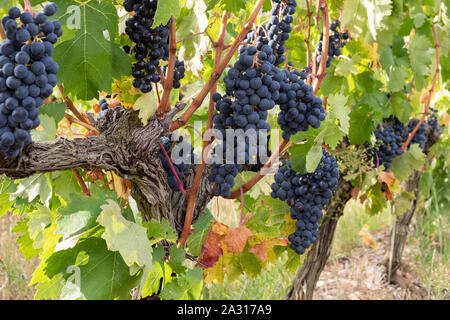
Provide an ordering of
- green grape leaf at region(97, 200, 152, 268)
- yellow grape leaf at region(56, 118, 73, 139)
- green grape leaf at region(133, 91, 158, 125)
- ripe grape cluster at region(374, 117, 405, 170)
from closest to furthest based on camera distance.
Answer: green grape leaf at region(97, 200, 152, 268) → green grape leaf at region(133, 91, 158, 125) → yellow grape leaf at region(56, 118, 73, 139) → ripe grape cluster at region(374, 117, 405, 170)

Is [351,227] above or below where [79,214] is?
below

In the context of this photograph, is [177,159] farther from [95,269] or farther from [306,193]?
[306,193]

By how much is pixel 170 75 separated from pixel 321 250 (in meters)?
2.02

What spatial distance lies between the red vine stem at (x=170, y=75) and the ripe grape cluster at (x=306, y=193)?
0.64 metres

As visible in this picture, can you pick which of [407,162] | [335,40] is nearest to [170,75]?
[335,40]

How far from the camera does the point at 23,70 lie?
79 cm

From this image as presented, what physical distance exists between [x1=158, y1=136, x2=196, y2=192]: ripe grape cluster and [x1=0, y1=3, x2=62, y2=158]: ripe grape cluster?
56cm

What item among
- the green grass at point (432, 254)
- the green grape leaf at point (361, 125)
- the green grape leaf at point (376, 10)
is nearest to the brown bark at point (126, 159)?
the green grape leaf at point (376, 10)

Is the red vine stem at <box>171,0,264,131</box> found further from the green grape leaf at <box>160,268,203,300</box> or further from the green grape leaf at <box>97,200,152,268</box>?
the green grape leaf at <box>160,268,203,300</box>

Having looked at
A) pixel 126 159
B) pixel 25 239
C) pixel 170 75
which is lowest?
pixel 25 239

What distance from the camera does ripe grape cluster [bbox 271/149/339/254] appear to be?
161 cm

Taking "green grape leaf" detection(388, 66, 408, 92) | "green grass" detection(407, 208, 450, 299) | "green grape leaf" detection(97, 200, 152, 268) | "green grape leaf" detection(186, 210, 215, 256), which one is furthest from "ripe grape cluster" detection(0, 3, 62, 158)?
"green grass" detection(407, 208, 450, 299)

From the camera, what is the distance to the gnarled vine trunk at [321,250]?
103 inches
